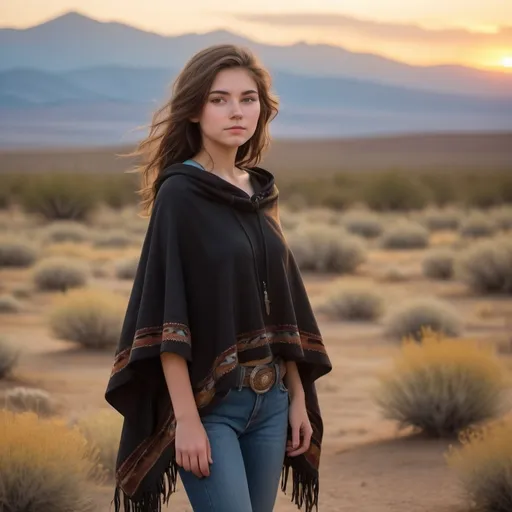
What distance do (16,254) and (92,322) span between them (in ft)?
38.1

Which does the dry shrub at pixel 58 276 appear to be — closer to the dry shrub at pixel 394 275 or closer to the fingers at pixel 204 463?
the dry shrub at pixel 394 275

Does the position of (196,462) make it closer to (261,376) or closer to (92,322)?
(261,376)

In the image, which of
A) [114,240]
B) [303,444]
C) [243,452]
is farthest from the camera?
[114,240]

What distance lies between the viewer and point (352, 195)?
51781 mm

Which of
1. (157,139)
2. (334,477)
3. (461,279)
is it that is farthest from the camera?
(461,279)

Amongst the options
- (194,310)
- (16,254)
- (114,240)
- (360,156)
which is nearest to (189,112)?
(194,310)

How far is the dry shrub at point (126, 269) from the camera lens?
73.1ft

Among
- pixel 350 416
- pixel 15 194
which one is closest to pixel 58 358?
pixel 350 416

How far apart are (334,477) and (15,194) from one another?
141 feet

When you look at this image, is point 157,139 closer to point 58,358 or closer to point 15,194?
point 58,358

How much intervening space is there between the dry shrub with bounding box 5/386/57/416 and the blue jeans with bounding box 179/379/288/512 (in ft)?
19.8

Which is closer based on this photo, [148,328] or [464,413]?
[148,328]

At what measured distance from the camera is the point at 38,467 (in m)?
6.59

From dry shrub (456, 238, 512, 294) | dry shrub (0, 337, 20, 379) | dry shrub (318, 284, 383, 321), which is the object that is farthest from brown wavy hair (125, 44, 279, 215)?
dry shrub (456, 238, 512, 294)
